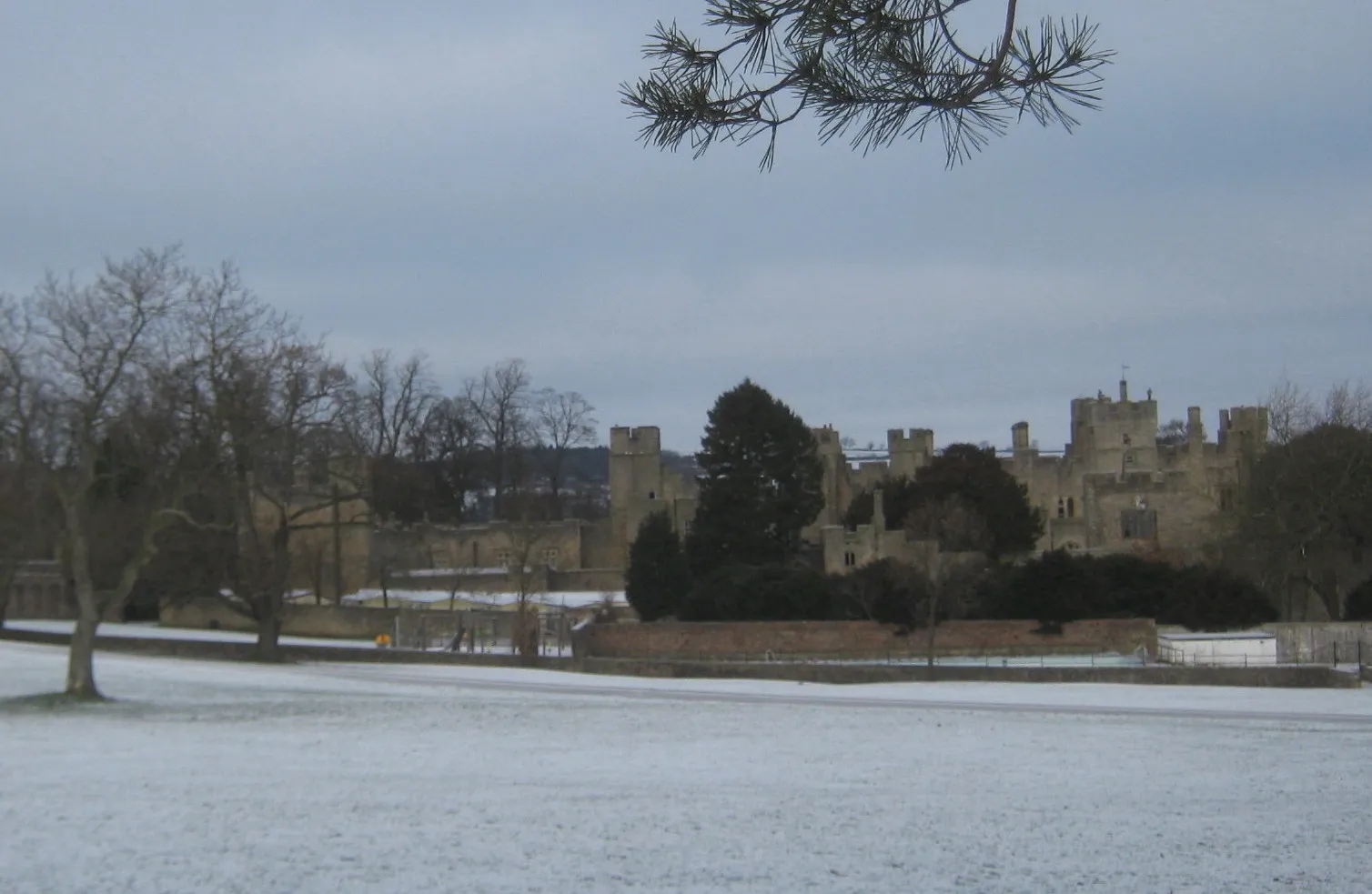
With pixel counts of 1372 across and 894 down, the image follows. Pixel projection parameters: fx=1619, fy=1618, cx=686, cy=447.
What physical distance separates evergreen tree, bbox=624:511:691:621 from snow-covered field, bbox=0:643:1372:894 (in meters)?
23.6

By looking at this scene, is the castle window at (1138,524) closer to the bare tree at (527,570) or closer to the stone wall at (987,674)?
the bare tree at (527,570)

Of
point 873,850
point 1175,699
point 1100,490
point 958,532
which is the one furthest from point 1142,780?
point 1100,490

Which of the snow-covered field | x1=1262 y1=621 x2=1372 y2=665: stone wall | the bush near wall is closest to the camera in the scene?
the snow-covered field

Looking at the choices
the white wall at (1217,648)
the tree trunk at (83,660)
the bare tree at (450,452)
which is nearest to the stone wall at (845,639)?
the white wall at (1217,648)

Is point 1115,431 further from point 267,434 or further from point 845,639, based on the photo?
point 267,434

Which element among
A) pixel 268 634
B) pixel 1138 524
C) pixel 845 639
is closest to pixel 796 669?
pixel 845 639

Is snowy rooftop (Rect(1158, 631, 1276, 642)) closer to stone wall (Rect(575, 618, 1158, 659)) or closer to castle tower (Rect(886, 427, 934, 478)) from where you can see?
stone wall (Rect(575, 618, 1158, 659))

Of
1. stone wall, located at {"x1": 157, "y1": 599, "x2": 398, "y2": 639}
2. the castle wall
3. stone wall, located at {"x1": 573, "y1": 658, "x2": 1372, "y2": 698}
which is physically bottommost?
stone wall, located at {"x1": 573, "y1": 658, "x2": 1372, "y2": 698}

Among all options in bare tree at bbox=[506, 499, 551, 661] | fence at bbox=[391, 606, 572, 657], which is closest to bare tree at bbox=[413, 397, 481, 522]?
bare tree at bbox=[506, 499, 551, 661]

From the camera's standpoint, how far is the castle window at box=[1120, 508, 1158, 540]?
57.2 metres

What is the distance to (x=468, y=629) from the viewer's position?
149 ft

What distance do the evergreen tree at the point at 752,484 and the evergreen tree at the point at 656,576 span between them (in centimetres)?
132

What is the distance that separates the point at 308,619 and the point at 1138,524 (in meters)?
28.9

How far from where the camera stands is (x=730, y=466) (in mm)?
53906
